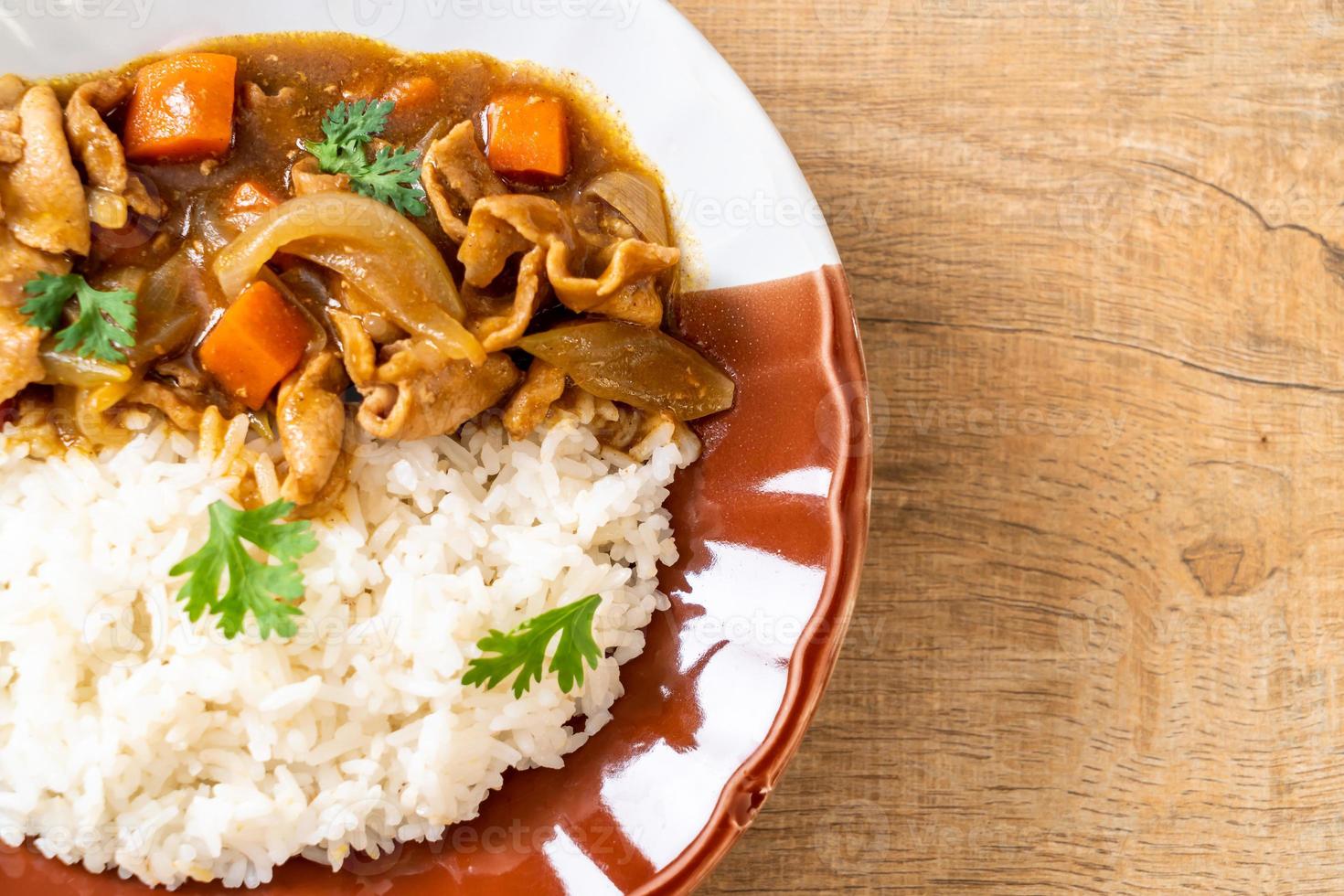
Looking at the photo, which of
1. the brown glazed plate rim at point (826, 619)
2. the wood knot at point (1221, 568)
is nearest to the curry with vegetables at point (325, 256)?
the brown glazed plate rim at point (826, 619)

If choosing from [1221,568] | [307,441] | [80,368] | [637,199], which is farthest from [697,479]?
[1221,568]

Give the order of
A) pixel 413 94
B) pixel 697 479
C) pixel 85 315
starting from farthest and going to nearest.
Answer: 1. pixel 697 479
2. pixel 413 94
3. pixel 85 315

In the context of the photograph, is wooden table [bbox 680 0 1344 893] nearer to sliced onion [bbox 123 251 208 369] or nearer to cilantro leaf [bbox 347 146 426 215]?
cilantro leaf [bbox 347 146 426 215]

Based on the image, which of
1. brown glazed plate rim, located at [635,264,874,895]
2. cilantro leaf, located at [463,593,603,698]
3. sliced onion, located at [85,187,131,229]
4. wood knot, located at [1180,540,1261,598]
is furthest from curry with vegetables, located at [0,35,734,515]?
wood knot, located at [1180,540,1261,598]

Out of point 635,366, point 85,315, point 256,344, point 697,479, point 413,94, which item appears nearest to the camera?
point 85,315

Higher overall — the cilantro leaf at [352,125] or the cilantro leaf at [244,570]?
the cilantro leaf at [352,125]

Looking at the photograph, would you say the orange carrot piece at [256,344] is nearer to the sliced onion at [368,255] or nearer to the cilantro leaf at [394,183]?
the sliced onion at [368,255]

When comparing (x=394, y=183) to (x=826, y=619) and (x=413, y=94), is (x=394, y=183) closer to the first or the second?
(x=413, y=94)

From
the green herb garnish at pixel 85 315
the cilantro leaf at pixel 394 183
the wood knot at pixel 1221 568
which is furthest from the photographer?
the wood knot at pixel 1221 568
